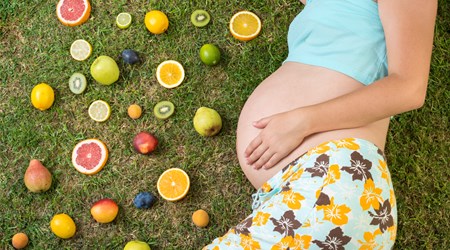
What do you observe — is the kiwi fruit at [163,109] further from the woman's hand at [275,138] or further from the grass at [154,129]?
the woman's hand at [275,138]

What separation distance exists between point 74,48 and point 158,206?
122 centimetres

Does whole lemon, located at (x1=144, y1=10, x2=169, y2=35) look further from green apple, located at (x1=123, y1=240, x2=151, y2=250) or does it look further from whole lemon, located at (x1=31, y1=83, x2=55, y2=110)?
green apple, located at (x1=123, y1=240, x2=151, y2=250)

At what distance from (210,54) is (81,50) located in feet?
2.90

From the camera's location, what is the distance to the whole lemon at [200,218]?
2.98 meters

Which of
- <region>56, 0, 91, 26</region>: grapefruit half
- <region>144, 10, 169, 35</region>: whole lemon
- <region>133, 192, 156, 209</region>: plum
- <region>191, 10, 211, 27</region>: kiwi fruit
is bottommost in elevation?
<region>133, 192, 156, 209</region>: plum

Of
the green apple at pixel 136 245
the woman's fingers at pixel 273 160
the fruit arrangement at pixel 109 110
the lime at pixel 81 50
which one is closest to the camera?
the woman's fingers at pixel 273 160

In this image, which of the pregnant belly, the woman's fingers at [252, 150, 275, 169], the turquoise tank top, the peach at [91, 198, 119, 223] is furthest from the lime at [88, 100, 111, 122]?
the turquoise tank top

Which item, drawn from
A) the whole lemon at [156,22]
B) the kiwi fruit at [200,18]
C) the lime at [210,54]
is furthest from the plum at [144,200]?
the kiwi fruit at [200,18]

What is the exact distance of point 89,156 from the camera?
10.4ft

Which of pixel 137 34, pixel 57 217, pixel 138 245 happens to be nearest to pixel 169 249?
pixel 138 245

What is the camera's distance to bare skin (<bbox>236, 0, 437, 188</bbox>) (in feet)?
6.68

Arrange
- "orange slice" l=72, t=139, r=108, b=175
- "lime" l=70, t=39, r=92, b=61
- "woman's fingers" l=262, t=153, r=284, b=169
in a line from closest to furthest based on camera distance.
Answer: "woman's fingers" l=262, t=153, r=284, b=169
"orange slice" l=72, t=139, r=108, b=175
"lime" l=70, t=39, r=92, b=61

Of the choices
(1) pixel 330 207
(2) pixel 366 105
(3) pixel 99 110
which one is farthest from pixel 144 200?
(2) pixel 366 105

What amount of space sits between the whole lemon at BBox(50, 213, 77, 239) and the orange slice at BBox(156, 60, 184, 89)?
1037 mm
